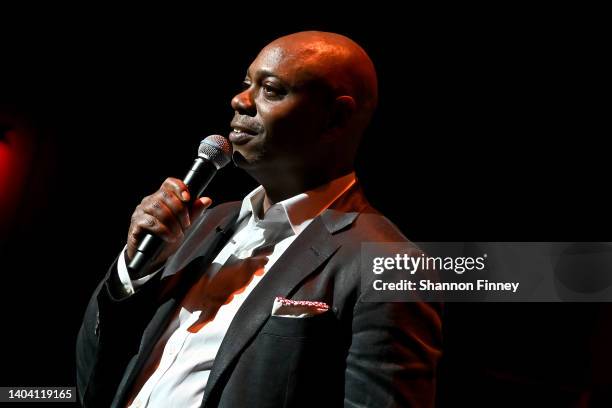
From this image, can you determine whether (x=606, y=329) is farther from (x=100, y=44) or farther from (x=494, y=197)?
(x=100, y=44)

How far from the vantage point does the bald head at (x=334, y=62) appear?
145 centimetres

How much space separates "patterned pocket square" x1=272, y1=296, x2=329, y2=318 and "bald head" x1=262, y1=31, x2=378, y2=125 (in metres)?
0.44

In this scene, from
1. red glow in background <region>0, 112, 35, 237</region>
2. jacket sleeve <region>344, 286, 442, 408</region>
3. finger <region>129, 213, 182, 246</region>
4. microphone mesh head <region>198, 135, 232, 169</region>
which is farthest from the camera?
red glow in background <region>0, 112, 35, 237</region>

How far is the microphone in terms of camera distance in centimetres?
139

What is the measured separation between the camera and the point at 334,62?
4.82 feet

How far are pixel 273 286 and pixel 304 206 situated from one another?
0.21 m

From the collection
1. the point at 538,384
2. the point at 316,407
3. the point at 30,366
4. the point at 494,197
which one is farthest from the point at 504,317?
the point at 30,366

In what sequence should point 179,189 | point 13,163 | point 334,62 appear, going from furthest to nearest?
1. point 13,163
2. point 334,62
3. point 179,189

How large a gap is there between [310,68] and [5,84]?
1.19 m

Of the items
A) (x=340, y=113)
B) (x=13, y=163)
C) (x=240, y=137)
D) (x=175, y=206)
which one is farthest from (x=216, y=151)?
(x=13, y=163)

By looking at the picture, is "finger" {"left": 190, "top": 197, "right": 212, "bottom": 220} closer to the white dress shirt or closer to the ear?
the white dress shirt

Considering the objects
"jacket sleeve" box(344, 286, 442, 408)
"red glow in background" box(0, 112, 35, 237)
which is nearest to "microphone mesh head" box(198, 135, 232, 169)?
"jacket sleeve" box(344, 286, 442, 408)

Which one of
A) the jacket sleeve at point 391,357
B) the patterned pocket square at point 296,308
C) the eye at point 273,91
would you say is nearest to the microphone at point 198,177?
the eye at point 273,91

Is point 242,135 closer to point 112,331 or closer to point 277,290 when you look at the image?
point 277,290
